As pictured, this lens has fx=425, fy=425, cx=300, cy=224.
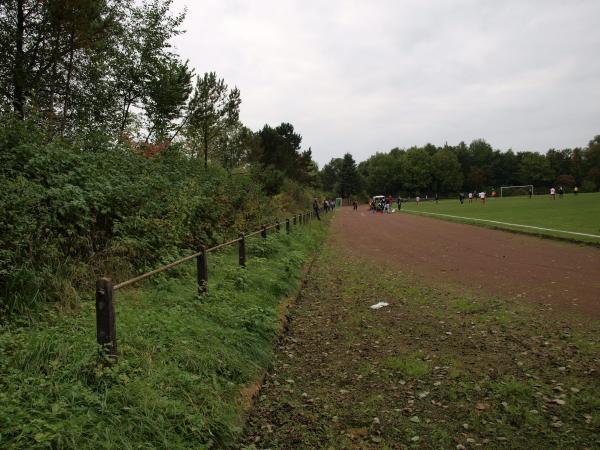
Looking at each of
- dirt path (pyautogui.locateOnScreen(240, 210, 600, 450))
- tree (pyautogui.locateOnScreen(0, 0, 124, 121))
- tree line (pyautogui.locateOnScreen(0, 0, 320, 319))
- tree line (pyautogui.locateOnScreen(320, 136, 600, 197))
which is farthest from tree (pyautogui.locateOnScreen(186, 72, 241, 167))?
tree line (pyautogui.locateOnScreen(320, 136, 600, 197))

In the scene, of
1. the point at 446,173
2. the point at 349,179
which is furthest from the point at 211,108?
the point at 446,173

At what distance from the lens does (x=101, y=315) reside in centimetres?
346

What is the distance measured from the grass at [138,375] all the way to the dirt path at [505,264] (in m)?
5.18

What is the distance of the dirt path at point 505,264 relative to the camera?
7930 millimetres

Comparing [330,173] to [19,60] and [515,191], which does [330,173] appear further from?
[19,60]

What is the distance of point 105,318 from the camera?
346 centimetres

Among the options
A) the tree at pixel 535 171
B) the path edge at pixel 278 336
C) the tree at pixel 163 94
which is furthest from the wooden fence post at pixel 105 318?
the tree at pixel 535 171

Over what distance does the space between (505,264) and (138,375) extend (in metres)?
10.1

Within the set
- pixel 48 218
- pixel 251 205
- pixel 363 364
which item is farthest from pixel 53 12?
pixel 363 364

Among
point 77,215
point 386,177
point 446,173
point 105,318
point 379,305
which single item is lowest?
point 379,305

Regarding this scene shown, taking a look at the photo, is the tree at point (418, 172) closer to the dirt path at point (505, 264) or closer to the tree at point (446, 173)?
the tree at point (446, 173)

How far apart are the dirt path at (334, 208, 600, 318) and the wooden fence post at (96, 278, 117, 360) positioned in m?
6.59

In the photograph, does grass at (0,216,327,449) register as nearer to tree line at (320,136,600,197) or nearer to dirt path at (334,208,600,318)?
dirt path at (334,208,600,318)

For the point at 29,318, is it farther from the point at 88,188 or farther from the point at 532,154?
the point at 532,154
